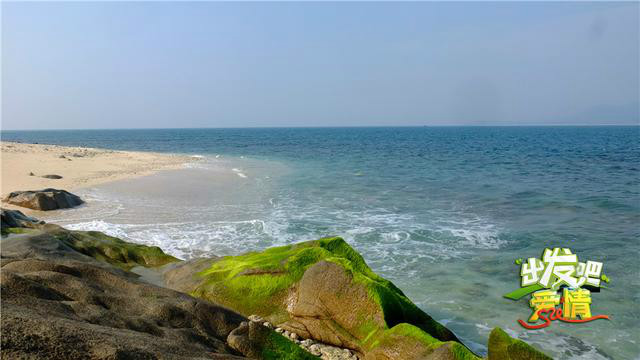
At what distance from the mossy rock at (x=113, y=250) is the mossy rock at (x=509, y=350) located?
30.3 feet

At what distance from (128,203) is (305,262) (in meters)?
16.2

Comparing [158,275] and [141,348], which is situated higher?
[141,348]

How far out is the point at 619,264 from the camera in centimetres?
1376

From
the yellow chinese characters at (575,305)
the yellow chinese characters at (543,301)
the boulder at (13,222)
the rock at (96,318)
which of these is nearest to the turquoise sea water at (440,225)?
the yellow chinese characters at (543,301)

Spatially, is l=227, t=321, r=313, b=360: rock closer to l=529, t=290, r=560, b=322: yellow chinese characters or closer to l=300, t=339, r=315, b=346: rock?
l=300, t=339, r=315, b=346: rock

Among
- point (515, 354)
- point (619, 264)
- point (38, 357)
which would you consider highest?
point (38, 357)

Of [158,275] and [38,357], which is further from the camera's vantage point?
[158,275]

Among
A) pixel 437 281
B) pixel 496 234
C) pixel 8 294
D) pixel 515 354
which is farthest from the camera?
pixel 496 234

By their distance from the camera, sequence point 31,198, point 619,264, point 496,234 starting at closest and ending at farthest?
point 619,264
point 496,234
point 31,198

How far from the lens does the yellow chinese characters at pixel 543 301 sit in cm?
1041

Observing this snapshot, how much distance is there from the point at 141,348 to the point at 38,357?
0.91 metres

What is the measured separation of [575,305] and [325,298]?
679 cm

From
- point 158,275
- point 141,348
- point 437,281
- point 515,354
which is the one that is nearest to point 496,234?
point 437,281

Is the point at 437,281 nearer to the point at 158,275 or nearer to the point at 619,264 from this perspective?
the point at 619,264
